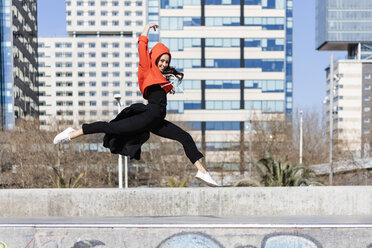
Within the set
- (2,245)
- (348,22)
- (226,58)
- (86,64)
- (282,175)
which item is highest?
(348,22)

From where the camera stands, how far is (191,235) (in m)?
4.16

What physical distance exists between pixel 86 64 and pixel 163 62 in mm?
114846

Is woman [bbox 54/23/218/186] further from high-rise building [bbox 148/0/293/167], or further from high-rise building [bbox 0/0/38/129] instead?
high-rise building [bbox 0/0/38/129]

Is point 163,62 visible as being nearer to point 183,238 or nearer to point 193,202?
point 183,238

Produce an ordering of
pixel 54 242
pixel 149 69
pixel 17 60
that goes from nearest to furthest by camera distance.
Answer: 1. pixel 54 242
2. pixel 149 69
3. pixel 17 60

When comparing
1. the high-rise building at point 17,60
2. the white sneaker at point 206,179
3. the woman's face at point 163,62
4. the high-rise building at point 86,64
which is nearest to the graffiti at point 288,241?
the white sneaker at point 206,179

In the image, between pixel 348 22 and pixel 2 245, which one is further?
pixel 348 22

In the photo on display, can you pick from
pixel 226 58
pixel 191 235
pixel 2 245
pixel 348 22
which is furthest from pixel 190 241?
pixel 348 22

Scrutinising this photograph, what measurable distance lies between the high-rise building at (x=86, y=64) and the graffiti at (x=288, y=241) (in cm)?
10767

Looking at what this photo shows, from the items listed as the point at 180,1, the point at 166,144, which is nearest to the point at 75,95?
the point at 180,1

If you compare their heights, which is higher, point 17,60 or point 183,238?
point 17,60

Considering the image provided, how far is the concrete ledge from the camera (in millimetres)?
8906

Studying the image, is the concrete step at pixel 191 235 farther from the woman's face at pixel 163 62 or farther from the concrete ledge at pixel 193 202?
the concrete ledge at pixel 193 202

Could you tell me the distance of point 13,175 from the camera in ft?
84.0
